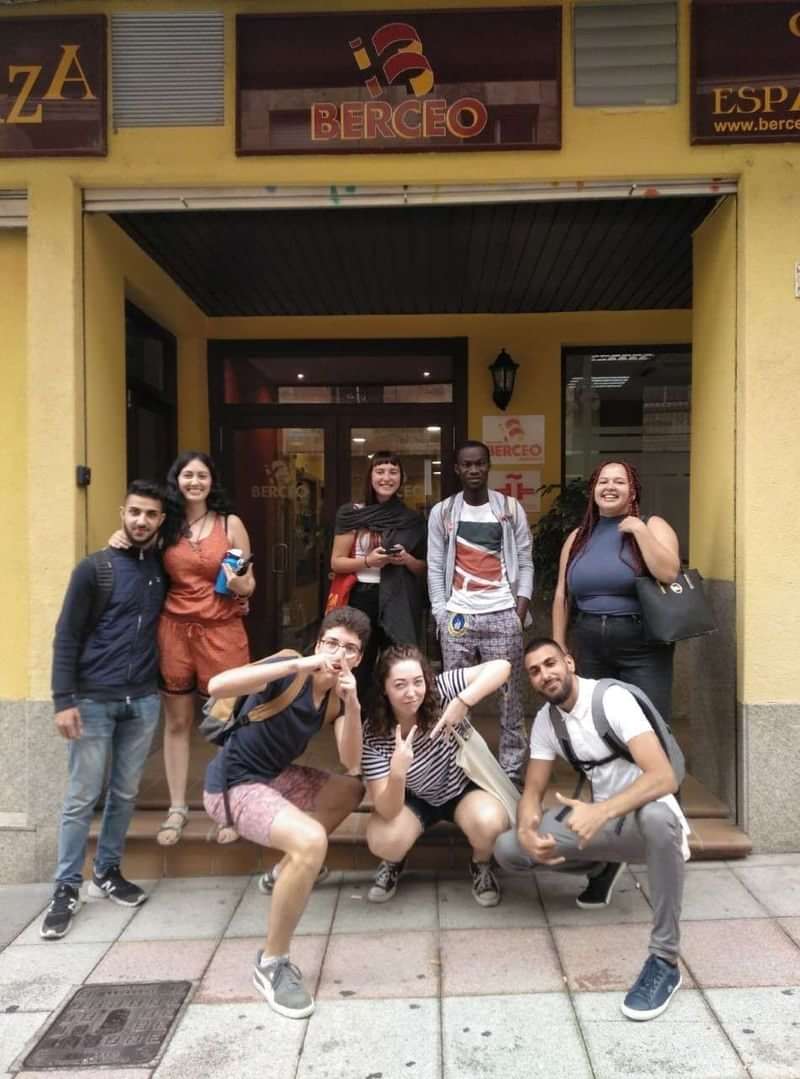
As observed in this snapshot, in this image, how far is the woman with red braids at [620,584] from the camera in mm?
3676

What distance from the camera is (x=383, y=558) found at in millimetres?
4277

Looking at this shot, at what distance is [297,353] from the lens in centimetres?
671

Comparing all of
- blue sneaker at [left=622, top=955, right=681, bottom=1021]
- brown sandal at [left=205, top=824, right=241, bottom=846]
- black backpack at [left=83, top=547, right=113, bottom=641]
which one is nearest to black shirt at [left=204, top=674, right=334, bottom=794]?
brown sandal at [left=205, top=824, right=241, bottom=846]

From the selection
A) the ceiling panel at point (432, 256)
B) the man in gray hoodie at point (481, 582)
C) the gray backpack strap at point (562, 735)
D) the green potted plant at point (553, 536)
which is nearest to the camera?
the gray backpack strap at point (562, 735)

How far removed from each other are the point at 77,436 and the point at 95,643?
1180 millimetres

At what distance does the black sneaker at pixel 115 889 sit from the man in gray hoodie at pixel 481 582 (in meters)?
A: 1.81

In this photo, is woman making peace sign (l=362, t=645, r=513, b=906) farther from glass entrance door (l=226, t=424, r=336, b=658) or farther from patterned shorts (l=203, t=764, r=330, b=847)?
glass entrance door (l=226, t=424, r=336, b=658)

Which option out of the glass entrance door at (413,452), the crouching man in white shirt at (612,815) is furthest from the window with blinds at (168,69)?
the crouching man in white shirt at (612,815)

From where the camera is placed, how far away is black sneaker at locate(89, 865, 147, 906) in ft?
12.2

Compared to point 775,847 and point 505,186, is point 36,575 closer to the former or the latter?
point 505,186

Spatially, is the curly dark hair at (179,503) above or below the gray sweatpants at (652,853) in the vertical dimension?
above

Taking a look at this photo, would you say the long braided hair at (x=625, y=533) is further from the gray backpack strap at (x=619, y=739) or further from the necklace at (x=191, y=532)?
the necklace at (x=191, y=532)

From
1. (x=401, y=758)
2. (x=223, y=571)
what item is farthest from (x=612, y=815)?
(x=223, y=571)

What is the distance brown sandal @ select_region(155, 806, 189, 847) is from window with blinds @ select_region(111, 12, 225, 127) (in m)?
3.49
